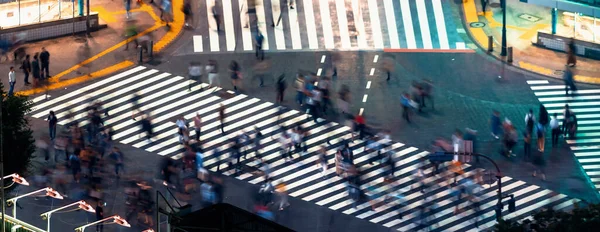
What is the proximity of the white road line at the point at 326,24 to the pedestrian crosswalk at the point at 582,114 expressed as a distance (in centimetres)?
1062

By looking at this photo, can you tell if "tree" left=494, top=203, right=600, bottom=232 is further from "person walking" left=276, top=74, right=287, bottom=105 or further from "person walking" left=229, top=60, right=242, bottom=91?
"person walking" left=229, top=60, right=242, bottom=91

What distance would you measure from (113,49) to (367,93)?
13.6 meters

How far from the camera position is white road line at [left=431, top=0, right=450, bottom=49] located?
91000 mm

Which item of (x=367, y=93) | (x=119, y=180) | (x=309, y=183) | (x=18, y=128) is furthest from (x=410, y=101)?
(x=18, y=128)

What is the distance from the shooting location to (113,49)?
90.5 metres

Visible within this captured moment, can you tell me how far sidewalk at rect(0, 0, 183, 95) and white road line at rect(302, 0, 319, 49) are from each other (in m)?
6.59

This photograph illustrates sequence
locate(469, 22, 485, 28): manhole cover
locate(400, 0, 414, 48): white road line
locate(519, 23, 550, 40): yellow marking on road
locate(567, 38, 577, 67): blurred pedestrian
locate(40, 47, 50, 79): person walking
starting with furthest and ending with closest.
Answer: locate(469, 22, 485, 28): manhole cover, locate(519, 23, 550, 40): yellow marking on road, locate(400, 0, 414, 48): white road line, locate(567, 38, 577, 67): blurred pedestrian, locate(40, 47, 50, 79): person walking

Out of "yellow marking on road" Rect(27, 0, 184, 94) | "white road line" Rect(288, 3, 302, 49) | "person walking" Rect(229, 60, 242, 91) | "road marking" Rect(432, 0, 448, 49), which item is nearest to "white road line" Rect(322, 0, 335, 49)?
"white road line" Rect(288, 3, 302, 49)

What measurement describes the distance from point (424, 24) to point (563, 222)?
98.8 feet

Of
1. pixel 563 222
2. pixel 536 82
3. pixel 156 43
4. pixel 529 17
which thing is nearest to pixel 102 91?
pixel 156 43

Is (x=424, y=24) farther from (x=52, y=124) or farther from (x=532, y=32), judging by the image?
(x=52, y=124)

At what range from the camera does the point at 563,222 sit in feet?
211

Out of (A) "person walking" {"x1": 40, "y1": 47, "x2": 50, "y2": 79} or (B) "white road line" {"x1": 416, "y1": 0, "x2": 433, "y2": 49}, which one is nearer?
(A) "person walking" {"x1": 40, "y1": 47, "x2": 50, "y2": 79}

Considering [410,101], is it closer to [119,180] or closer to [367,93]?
[367,93]
